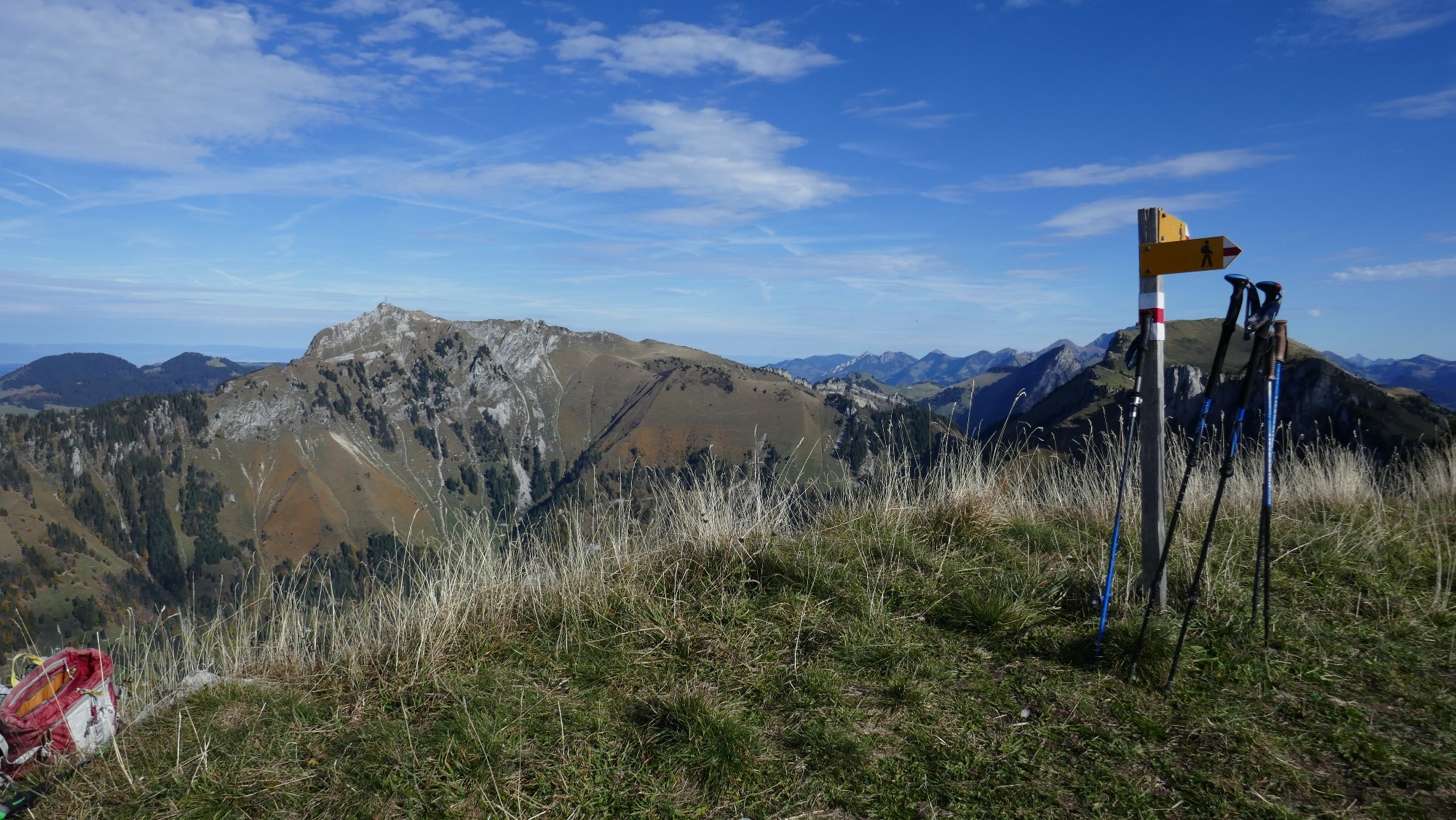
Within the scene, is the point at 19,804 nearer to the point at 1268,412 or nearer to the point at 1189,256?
the point at 1189,256

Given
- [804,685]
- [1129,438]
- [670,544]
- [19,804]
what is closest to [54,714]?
[19,804]

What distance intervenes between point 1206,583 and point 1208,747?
2.18 m

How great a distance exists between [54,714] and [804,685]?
18.3ft

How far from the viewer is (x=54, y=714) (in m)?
5.29

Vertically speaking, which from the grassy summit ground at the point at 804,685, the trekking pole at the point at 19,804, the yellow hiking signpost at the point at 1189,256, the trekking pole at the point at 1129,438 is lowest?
the trekking pole at the point at 19,804

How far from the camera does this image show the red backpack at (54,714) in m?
5.14

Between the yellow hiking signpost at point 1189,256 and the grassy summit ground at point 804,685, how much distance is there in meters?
2.53

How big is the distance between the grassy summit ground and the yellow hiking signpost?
253 centimetres

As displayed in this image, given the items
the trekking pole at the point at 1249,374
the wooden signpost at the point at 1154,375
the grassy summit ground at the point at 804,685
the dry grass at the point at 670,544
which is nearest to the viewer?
the grassy summit ground at the point at 804,685

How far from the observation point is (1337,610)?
5.78m

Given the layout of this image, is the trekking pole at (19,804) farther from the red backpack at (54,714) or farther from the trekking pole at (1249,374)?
the trekking pole at (1249,374)

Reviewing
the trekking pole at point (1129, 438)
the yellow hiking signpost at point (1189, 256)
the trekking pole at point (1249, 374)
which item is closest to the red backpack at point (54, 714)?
the trekking pole at point (1129, 438)

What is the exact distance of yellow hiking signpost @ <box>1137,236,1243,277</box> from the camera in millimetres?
4891

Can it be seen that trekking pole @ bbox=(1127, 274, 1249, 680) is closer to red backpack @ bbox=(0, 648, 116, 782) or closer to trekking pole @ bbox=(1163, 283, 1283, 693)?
trekking pole @ bbox=(1163, 283, 1283, 693)
